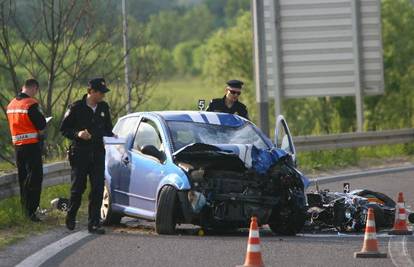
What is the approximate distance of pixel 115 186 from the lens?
15734 millimetres

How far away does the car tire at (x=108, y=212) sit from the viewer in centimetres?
1576

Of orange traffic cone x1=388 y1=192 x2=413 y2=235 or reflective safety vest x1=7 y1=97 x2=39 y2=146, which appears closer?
orange traffic cone x1=388 y1=192 x2=413 y2=235

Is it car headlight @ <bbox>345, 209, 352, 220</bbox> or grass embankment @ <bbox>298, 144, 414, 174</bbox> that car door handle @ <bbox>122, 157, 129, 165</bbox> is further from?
grass embankment @ <bbox>298, 144, 414, 174</bbox>

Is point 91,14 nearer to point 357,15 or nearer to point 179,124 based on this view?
point 357,15

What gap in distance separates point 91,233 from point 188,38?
16594 cm

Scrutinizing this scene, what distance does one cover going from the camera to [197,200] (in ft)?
45.9

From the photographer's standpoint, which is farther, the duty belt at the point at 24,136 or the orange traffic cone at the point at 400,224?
the duty belt at the point at 24,136

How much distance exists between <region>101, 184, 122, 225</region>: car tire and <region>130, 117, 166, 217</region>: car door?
581 mm

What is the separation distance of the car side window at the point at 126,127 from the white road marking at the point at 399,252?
3887mm

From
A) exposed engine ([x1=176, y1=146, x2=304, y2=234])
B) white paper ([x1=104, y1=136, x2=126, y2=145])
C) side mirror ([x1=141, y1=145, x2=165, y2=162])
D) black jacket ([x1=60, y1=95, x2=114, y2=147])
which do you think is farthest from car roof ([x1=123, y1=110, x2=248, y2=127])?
exposed engine ([x1=176, y1=146, x2=304, y2=234])

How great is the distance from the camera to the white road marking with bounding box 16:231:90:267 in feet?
39.5

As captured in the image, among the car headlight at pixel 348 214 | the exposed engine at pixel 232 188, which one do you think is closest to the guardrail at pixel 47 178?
the exposed engine at pixel 232 188

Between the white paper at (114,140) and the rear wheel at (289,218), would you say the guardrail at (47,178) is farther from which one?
the rear wheel at (289,218)

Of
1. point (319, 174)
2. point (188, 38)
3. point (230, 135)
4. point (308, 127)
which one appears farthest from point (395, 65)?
point (188, 38)
